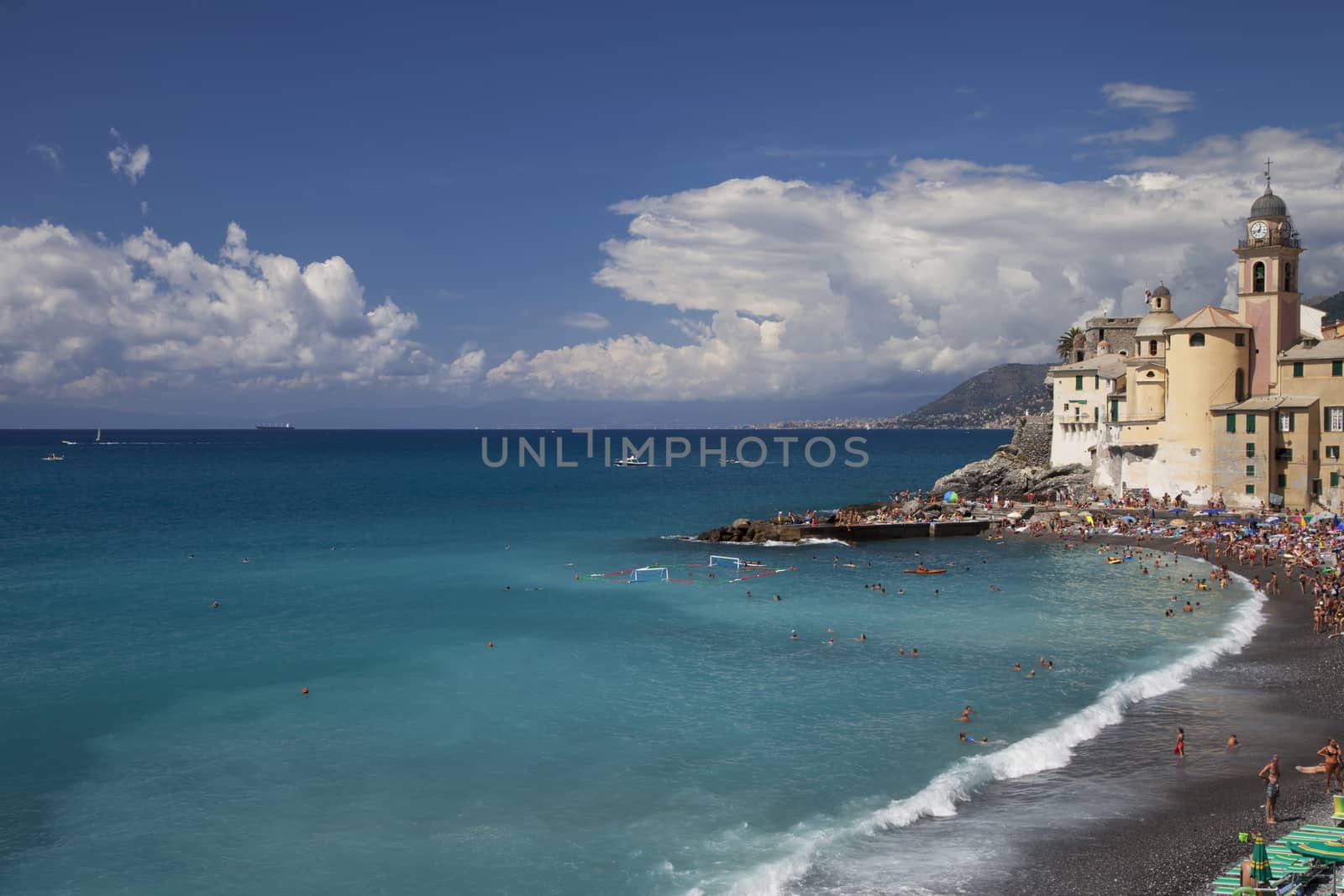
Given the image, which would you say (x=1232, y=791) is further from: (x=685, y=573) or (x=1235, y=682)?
(x=685, y=573)

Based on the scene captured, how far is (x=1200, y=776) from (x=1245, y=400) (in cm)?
4996

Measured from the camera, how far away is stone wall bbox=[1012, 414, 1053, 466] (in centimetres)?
8706

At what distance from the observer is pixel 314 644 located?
36.7 metres

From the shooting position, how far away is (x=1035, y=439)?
88375mm

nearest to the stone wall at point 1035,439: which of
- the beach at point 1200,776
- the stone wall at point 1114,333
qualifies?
the stone wall at point 1114,333

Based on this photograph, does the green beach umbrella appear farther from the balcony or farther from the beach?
the balcony

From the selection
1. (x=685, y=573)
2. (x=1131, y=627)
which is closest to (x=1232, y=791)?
(x=1131, y=627)

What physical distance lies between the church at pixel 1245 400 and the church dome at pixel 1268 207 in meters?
0.06

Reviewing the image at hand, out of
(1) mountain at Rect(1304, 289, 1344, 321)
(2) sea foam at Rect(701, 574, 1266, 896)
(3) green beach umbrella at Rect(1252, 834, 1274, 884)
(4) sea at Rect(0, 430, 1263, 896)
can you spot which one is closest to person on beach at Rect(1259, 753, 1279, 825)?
(4) sea at Rect(0, 430, 1263, 896)

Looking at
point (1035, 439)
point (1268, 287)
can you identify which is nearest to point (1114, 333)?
point (1035, 439)

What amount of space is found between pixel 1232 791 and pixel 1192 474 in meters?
49.7

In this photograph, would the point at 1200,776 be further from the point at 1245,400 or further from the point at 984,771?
the point at 1245,400

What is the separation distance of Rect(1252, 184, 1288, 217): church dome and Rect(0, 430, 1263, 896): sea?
27.9 m

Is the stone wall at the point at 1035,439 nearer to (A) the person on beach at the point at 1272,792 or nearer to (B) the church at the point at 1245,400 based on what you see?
(B) the church at the point at 1245,400
